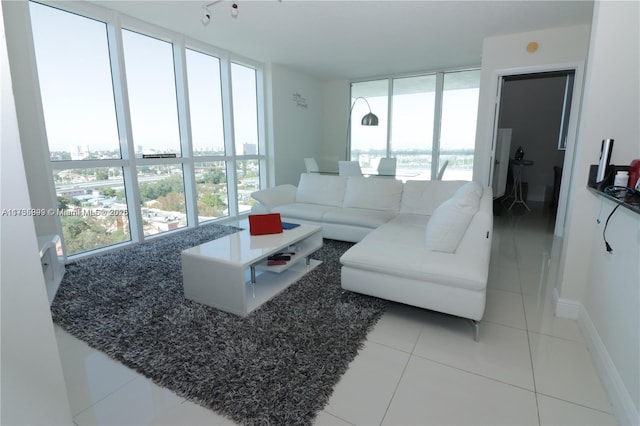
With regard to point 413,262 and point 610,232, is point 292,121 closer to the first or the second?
point 413,262

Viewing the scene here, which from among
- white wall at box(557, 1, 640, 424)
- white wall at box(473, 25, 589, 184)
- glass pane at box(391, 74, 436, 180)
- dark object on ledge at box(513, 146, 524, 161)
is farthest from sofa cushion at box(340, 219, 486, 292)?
dark object on ledge at box(513, 146, 524, 161)

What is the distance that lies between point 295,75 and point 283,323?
18.3ft

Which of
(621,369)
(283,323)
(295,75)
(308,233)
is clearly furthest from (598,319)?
(295,75)

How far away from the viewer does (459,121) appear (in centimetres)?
613

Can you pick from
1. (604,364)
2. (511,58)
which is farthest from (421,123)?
(604,364)

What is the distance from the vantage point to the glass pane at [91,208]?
3.30m

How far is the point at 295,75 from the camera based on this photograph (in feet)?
20.8

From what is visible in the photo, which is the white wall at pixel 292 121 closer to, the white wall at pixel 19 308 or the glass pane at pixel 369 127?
the glass pane at pixel 369 127

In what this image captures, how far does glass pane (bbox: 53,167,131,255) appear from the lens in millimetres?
3303

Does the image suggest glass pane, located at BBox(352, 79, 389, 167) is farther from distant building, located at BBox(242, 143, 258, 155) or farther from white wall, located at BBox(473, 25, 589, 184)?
white wall, located at BBox(473, 25, 589, 184)

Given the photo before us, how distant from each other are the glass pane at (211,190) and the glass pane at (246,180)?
28 cm

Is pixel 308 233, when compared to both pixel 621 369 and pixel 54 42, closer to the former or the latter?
pixel 621 369

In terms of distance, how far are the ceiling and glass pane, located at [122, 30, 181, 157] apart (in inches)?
13.3

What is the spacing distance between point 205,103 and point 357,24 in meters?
2.51
